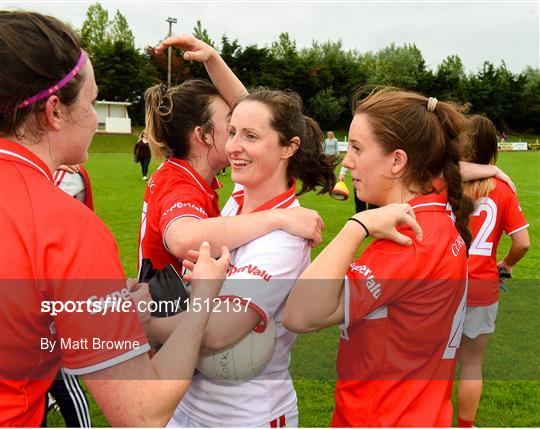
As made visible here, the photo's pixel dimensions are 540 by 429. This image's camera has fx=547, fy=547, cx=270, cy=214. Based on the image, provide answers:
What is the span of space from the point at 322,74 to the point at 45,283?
216 ft

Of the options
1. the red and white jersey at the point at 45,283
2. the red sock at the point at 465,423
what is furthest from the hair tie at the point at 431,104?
the red sock at the point at 465,423

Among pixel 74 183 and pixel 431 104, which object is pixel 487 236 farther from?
pixel 74 183

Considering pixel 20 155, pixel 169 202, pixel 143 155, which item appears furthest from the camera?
pixel 143 155

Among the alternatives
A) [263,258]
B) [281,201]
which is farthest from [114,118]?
[263,258]

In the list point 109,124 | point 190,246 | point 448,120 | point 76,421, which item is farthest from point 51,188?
point 109,124

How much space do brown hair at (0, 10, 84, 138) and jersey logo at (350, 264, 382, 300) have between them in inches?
41.3

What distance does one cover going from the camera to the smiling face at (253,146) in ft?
7.20

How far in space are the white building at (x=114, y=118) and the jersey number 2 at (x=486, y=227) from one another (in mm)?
47963

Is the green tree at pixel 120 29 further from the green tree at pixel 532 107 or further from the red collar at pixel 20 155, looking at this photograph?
the red collar at pixel 20 155

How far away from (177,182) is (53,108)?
107 cm

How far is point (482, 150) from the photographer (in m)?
3.80

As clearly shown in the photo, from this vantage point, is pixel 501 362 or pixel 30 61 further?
pixel 501 362

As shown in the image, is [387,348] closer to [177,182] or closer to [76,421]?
[177,182]

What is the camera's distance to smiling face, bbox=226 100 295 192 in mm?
2195
